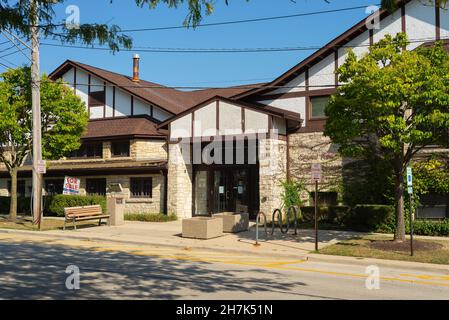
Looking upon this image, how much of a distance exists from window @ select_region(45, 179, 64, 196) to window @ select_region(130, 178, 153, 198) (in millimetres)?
5386

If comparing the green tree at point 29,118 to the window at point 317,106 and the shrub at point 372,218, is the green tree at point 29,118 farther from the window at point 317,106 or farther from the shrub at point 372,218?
the shrub at point 372,218

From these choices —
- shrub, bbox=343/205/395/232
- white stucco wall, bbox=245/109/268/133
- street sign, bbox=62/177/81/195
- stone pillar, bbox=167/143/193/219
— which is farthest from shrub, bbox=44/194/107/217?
shrub, bbox=343/205/395/232

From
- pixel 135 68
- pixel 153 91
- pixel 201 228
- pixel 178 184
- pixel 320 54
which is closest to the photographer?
pixel 201 228

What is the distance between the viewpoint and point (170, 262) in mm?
11188

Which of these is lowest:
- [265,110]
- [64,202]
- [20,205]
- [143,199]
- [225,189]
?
[20,205]

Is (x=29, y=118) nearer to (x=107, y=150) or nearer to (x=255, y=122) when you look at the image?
(x=107, y=150)

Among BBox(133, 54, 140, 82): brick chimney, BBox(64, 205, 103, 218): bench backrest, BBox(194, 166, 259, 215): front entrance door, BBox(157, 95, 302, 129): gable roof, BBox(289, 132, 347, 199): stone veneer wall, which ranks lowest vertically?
BBox(64, 205, 103, 218): bench backrest

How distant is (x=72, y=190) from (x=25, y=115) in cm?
407

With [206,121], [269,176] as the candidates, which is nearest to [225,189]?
[269,176]

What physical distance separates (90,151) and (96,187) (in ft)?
8.36

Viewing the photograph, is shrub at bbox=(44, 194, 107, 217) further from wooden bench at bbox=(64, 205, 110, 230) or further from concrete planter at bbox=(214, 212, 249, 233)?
concrete planter at bbox=(214, 212, 249, 233)

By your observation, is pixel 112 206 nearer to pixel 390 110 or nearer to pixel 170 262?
pixel 170 262

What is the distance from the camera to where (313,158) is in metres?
21.0

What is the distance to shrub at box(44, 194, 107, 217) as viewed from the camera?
2330cm
